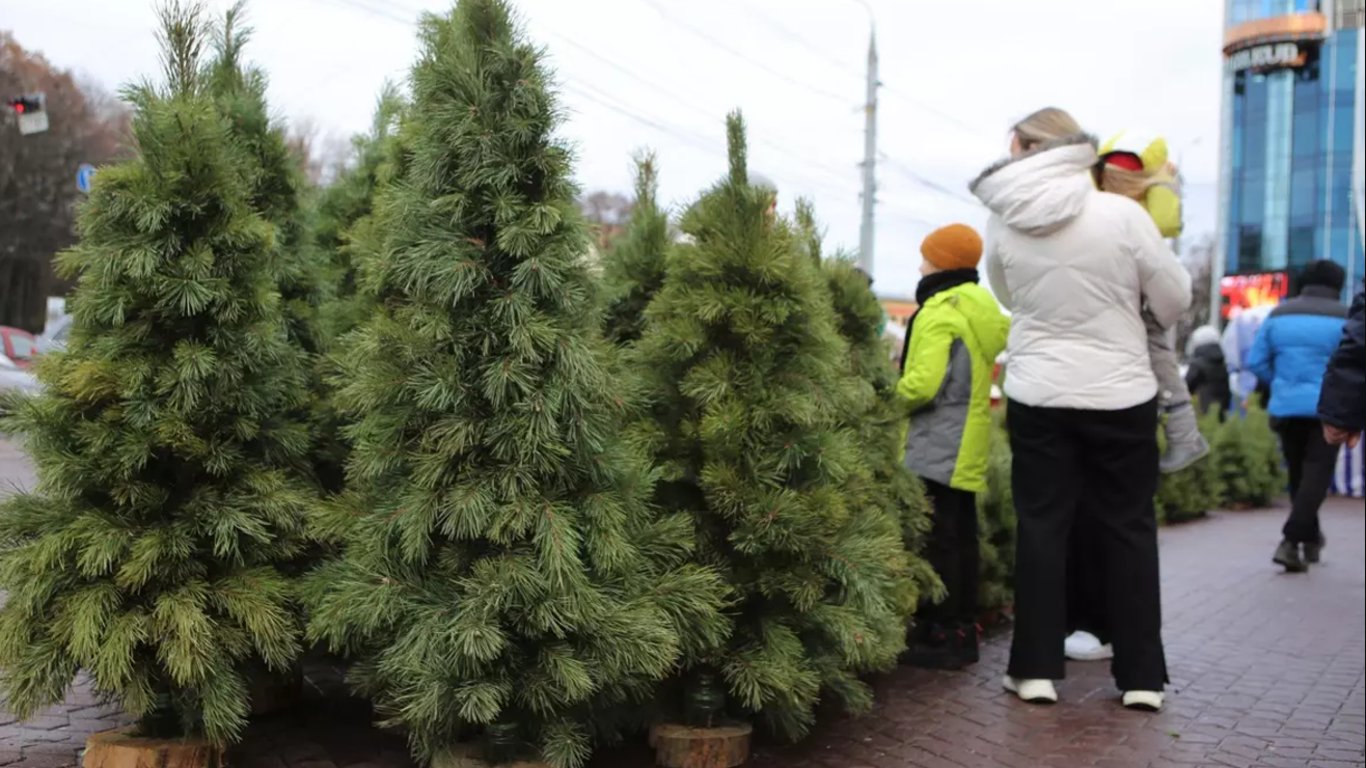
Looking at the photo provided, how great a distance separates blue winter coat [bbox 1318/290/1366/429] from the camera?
4410 mm

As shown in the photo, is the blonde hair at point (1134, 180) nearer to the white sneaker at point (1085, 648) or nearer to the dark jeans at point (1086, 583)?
the dark jeans at point (1086, 583)

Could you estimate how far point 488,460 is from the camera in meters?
3.15

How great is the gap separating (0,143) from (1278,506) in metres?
18.9

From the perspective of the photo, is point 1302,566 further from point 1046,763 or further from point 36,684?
point 36,684

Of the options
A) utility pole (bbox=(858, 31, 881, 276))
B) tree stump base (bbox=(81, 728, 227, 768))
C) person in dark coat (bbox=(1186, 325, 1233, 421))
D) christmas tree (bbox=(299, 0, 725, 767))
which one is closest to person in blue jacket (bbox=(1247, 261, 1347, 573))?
person in dark coat (bbox=(1186, 325, 1233, 421))

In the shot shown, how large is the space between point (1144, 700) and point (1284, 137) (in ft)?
266

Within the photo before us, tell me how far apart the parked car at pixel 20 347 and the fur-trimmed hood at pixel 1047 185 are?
3.37 meters

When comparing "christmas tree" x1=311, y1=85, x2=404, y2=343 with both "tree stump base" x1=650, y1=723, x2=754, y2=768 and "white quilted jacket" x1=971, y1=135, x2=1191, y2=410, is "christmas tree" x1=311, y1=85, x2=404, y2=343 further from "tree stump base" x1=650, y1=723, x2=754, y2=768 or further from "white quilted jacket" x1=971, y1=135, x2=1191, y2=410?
"white quilted jacket" x1=971, y1=135, x2=1191, y2=410

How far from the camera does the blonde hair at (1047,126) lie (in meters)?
4.54

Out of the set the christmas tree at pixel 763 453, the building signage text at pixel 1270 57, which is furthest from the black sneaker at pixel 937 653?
the building signage text at pixel 1270 57

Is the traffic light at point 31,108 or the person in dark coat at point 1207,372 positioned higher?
the traffic light at point 31,108

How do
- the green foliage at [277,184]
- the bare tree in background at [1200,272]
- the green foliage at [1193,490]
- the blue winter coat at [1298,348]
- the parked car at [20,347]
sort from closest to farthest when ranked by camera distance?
the parked car at [20,347] → the green foliage at [277,184] → the blue winter coat at [1298,348] → the green foliage at [1193,490] → the bare tree in background at [1200,272]

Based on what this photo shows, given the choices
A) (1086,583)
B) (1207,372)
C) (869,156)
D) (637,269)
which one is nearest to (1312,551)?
(1086,583)

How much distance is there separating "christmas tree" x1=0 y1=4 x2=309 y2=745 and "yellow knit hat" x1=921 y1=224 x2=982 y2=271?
294cm
